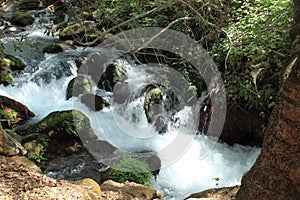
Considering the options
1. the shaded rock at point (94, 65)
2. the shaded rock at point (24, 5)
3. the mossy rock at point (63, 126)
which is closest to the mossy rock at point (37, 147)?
the mossy rock at point (63, 126)

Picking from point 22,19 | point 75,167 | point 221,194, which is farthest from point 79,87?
point 22,19

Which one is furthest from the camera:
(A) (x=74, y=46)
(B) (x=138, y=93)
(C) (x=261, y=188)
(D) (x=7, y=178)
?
(A) (x=74, y=46)

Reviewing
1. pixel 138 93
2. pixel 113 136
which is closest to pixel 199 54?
pixel 138 93

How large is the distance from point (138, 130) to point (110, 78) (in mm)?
1769

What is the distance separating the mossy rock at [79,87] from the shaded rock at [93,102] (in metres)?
0.15

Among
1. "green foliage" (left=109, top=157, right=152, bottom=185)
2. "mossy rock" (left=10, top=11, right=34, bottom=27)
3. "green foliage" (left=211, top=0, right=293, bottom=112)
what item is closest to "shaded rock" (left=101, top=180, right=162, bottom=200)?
"green foliage" (left=109, top=157, right=152, bottom=185)

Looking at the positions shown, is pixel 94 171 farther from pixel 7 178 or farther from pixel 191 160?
pixel 7 178

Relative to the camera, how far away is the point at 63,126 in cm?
588

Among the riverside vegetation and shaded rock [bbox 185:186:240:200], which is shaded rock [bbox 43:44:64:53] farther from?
shaded rock [bbox 185:186:240:200]

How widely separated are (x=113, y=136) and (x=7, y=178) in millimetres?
3734

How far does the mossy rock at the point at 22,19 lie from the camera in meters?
10.9

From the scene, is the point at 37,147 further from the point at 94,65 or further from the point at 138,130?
the point at 94,65

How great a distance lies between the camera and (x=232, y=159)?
18.9 ft

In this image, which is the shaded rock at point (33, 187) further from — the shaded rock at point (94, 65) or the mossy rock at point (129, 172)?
the shaded rock at point (94, 65)
